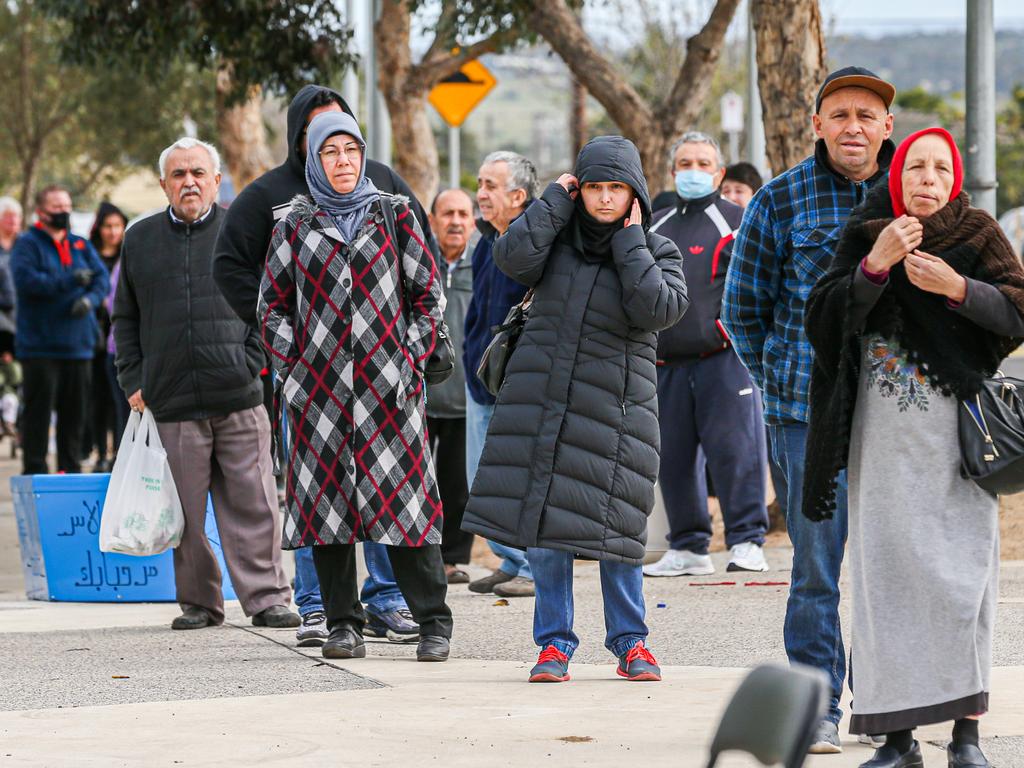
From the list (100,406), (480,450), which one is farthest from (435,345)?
(100,406)

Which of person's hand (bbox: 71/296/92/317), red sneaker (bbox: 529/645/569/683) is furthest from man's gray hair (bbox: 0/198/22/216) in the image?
red sneaker (bbox: 529/645/569/683)

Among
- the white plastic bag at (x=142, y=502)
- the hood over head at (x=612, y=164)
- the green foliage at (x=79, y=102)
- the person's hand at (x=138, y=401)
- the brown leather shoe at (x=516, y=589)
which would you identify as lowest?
the brown leather shoe at (x=516, y=589)

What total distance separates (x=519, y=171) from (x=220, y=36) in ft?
28.7

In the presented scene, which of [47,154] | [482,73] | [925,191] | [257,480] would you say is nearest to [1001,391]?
[925,191]

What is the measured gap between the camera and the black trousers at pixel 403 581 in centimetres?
693

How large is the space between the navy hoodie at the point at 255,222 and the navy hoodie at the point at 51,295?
21.1 ft

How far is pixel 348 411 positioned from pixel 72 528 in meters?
2.73

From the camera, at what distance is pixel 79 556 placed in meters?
9.04

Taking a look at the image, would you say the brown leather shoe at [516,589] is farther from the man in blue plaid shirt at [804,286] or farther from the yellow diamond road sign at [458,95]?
the yellow diamond road sign at [458,95]

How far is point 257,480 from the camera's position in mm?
8117

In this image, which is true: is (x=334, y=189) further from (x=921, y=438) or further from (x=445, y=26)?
(x=445, y=26)

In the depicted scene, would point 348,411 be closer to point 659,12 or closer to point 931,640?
point 931,640

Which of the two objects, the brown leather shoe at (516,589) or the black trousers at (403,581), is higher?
the black trousers at (403,581)

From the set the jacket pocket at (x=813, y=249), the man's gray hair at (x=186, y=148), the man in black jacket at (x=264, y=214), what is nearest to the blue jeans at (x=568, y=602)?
the man in black jacket at (x=264, y=214)
